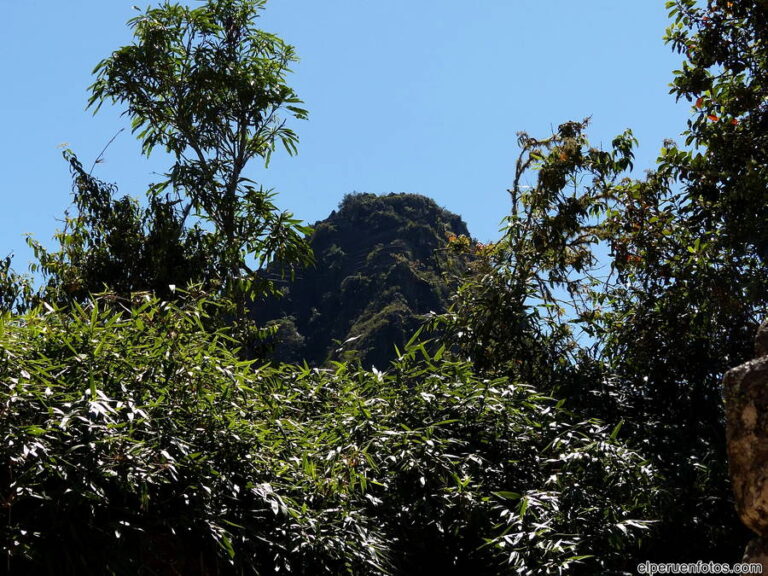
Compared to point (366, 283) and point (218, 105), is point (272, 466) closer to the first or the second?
point (218, 105)

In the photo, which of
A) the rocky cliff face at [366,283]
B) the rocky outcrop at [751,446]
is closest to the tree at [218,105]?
the rocky outcrop at [751,446]

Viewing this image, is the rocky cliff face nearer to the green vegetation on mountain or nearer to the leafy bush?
the green vegetation on mountain

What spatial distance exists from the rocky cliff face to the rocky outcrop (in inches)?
859

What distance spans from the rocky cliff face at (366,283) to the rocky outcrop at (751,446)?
2181 cm

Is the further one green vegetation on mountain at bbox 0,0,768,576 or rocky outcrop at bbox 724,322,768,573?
green vegetation on mountain at bbox 0,0,768,576

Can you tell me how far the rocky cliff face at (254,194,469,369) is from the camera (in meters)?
29.3

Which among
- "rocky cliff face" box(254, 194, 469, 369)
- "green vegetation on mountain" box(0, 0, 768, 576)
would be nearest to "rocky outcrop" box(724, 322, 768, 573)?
"green vegetation on mountain" box(0, 0, 768, 576)

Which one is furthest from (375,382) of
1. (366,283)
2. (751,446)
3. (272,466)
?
(366,283)

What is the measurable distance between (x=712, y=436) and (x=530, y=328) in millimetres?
1430

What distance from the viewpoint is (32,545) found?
309cm

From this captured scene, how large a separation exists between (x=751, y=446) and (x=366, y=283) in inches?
1297

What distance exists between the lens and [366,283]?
3531 centimetres

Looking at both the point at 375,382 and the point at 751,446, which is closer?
the point at 751,446

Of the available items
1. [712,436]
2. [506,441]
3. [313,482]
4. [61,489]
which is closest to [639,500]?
[506,441]
